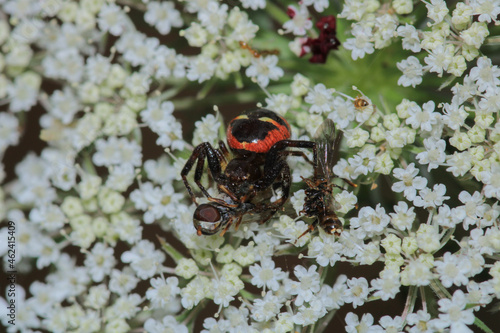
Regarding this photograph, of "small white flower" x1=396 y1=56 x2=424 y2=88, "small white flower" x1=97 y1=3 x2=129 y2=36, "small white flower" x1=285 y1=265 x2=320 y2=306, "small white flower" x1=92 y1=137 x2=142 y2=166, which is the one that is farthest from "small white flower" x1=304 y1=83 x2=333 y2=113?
"small white flower" x1=97 y1=3 x2=129 y2=36

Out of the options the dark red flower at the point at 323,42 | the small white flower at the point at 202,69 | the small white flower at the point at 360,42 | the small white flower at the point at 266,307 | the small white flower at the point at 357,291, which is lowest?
the small white flower at the point at 266,307

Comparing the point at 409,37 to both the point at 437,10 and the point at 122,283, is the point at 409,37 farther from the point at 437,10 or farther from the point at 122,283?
the point at 122,283

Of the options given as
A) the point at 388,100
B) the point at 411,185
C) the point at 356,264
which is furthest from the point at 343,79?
the point at 356,264

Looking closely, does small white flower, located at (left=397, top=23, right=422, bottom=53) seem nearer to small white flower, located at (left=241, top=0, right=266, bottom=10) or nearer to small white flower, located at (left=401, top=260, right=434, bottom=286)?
small white flower, located at (left=241, top=0, right=266, bottom=10)

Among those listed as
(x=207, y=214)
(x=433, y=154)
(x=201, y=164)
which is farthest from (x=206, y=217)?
(x=433, y=154)

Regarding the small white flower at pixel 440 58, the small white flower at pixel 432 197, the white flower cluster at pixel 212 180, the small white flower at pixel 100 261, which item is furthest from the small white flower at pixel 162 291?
the small white flower at pixel 440 58

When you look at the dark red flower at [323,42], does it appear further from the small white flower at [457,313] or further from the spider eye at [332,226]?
the small white flower at [457,313]

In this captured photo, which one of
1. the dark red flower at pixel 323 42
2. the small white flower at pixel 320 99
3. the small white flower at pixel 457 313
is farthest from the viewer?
the dark red flower at pixel 323 42
